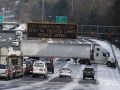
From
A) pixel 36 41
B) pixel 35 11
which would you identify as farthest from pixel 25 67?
pixel 35 11

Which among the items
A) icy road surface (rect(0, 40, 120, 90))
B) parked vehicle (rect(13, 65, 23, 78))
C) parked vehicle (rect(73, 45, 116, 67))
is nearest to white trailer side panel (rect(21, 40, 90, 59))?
icy road surface (rect(0, 40, 120, 90))

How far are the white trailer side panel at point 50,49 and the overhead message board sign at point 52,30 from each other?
18654mm

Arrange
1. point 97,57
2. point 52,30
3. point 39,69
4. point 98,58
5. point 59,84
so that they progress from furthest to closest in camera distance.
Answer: point 98,58 → point 97,57 → point 52,30 → point 39,69 → point 59,84

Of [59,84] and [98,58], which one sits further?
[98,58]

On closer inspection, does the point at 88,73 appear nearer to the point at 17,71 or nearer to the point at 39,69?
the point at 39,69

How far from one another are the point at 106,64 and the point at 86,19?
94.8 ft

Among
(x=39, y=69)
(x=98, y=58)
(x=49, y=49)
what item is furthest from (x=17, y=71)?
(x=98, y=58)

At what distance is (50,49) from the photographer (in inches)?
3703

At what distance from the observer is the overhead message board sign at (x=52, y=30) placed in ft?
239

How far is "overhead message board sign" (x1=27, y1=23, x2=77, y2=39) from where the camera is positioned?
239 feet

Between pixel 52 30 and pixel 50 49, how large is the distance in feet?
70.4

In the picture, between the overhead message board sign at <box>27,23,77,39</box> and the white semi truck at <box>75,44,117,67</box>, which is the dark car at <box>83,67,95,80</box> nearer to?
the overhead message board sign at <box>27,23,77,39</box>

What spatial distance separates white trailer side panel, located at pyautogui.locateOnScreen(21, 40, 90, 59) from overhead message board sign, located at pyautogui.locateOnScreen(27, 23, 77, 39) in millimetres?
18654

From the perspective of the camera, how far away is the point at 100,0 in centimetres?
15150
